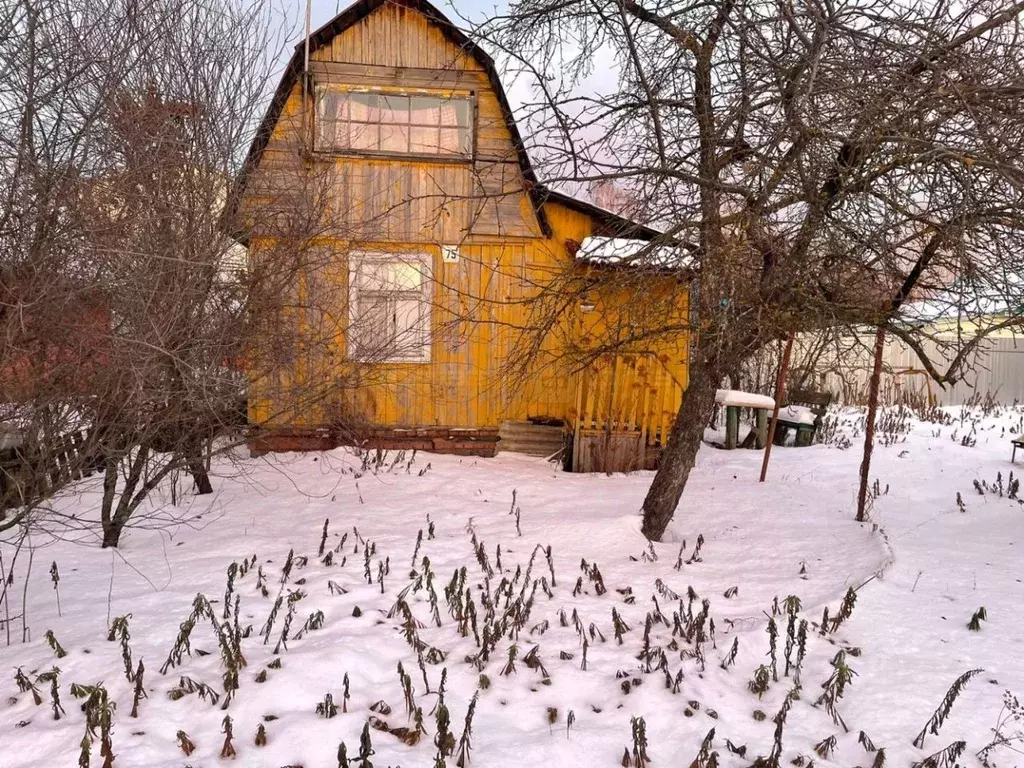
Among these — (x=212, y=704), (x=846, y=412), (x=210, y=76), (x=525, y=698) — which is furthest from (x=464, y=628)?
(x=846, y=412)

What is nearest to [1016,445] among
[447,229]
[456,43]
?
[447,229]

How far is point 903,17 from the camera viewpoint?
4.37m

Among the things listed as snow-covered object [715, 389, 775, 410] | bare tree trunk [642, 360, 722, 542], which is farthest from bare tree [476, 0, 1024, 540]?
snow-covered object [715, 389, 775, 410]

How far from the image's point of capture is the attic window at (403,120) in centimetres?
941

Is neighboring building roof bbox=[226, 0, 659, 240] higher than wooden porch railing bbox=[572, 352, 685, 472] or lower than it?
higher

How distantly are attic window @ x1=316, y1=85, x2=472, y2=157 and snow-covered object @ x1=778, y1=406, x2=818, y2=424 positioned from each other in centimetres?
615

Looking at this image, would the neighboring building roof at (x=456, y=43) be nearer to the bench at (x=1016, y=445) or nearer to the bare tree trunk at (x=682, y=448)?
the bare tree trunk at (x=682, y=448)

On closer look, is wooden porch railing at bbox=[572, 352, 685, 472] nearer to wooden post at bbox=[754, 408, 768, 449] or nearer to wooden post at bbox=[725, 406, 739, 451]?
wooden post at bbox=[725, 406, 739, 451]

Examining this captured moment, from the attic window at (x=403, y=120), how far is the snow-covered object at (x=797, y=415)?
6152 mm

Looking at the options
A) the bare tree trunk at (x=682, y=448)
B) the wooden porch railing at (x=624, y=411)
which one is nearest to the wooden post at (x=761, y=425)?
the wooden porch railing at (x=624, y=411)

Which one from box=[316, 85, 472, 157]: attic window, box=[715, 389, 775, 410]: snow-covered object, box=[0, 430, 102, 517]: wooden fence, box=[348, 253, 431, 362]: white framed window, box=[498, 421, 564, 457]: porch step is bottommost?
box=[498, 421, 564, 457]: porch step

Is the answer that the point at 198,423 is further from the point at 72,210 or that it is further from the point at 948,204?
the point at 948,204

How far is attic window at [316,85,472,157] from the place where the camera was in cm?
941

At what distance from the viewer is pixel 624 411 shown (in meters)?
9.50
